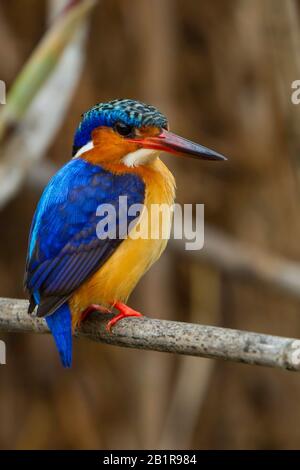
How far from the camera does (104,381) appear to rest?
4.93 meters

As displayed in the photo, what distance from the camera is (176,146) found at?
2717 mm

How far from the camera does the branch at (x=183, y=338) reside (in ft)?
6.40

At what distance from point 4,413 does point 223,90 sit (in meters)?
2.15

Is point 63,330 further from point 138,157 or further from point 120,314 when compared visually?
point 138,157

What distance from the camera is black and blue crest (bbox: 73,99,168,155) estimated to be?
277cm

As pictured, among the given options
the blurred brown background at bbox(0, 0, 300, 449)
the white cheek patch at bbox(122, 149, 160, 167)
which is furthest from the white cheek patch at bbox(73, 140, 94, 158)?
the blurred brown background at bbox(0, 0, 300, 449)

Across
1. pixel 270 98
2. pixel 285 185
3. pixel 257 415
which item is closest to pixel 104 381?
pixel 257 415

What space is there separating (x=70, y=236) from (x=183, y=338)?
2.23 feet

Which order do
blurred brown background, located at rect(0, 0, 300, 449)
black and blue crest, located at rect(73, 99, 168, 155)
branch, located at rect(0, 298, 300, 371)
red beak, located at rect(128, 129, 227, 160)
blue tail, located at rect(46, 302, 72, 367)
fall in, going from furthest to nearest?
1. blurred brown background, located at rect(0, 0, 300, 449)
2. black and blue crest, located at rect(73, 99, 168, 155)
3. red beak, located at rect(128, 129, 227, 160)
4. blue tail, located at rect(46, 302, 72, 367)
5. branch, located at rect(0, 298, 300, 371)

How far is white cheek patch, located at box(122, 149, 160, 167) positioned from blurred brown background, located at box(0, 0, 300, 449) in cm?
173

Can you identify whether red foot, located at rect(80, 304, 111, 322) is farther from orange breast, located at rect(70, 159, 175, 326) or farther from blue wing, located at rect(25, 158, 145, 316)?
blue wing, located at rect(25, 158, 145, 316)

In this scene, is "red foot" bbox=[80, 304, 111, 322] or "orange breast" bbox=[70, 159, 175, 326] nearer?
"orange breast" bbox=[70, 159, 175, 326]

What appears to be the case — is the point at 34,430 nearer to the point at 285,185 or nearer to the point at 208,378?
the point at 208,378

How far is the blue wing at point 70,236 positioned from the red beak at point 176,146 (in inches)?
5.8
